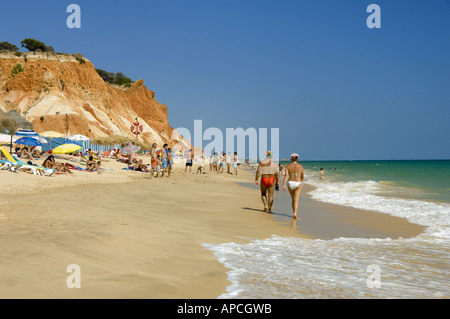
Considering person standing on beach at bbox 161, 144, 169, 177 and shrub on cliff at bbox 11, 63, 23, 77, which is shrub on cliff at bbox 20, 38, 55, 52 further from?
person standing on beach at bbox 161, 144, 169, 177

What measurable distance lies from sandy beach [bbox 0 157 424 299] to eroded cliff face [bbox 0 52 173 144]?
3606cm

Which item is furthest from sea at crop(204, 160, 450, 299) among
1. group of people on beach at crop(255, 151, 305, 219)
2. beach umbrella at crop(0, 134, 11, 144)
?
beach umbrella at crop(0, 134, 11, 144)

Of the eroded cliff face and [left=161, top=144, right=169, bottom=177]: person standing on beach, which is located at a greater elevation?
the eroded cliff face

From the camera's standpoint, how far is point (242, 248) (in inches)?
201

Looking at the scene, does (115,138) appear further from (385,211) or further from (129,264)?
(129,264)

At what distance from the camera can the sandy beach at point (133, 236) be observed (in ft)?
10.5

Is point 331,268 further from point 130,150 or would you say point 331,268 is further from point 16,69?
point 16,69

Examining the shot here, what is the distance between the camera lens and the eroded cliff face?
42750 millimetres

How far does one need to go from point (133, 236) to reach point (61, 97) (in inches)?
1892

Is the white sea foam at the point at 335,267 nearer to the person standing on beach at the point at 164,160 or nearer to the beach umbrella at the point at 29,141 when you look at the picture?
the person standing on beach at the point at 164,160

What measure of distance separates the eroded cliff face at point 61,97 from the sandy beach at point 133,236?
36.1m

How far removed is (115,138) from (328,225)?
111 feet

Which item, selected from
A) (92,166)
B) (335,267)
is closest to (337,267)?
(335,267)
